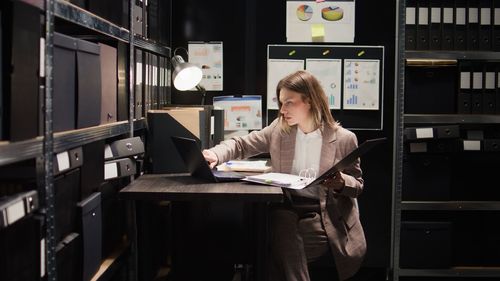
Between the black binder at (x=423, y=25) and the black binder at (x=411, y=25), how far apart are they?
2 cm

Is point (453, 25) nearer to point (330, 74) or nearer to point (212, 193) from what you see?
point (330, 74)

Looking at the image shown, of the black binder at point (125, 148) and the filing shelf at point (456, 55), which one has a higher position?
the filing shelf at point (456, 55)

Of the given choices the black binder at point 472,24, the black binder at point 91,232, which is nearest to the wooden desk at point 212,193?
the black binder at point 91,232

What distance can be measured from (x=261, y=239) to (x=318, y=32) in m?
1.74

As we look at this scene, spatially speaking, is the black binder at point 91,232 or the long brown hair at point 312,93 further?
the long brown hair at point 312,93

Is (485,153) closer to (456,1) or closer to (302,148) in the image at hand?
(456,1)

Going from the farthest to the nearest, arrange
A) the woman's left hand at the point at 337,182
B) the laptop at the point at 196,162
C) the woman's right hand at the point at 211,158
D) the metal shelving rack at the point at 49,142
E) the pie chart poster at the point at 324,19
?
the pie chart poster at the point at 324,19 → the woman's right hand at the point at 211,158 → the woman's left hand at the point at 337,182 → the laptop at the point at 196,162 → the metal shelving rack at the point at 49,142

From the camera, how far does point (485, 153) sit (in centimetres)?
336

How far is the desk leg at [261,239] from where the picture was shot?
2.39 meters

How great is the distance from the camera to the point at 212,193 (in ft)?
7.09

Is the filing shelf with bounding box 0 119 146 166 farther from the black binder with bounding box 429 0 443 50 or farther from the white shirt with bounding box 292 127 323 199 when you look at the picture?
the black binder with bounding box 429 0 443 50

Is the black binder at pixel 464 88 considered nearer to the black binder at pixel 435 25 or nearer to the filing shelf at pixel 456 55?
the filing shelf at pixel 456 55

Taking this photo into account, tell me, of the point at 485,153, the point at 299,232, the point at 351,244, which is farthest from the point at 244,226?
the point at 485,153

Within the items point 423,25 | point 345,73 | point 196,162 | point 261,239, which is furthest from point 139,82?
point 423,25
